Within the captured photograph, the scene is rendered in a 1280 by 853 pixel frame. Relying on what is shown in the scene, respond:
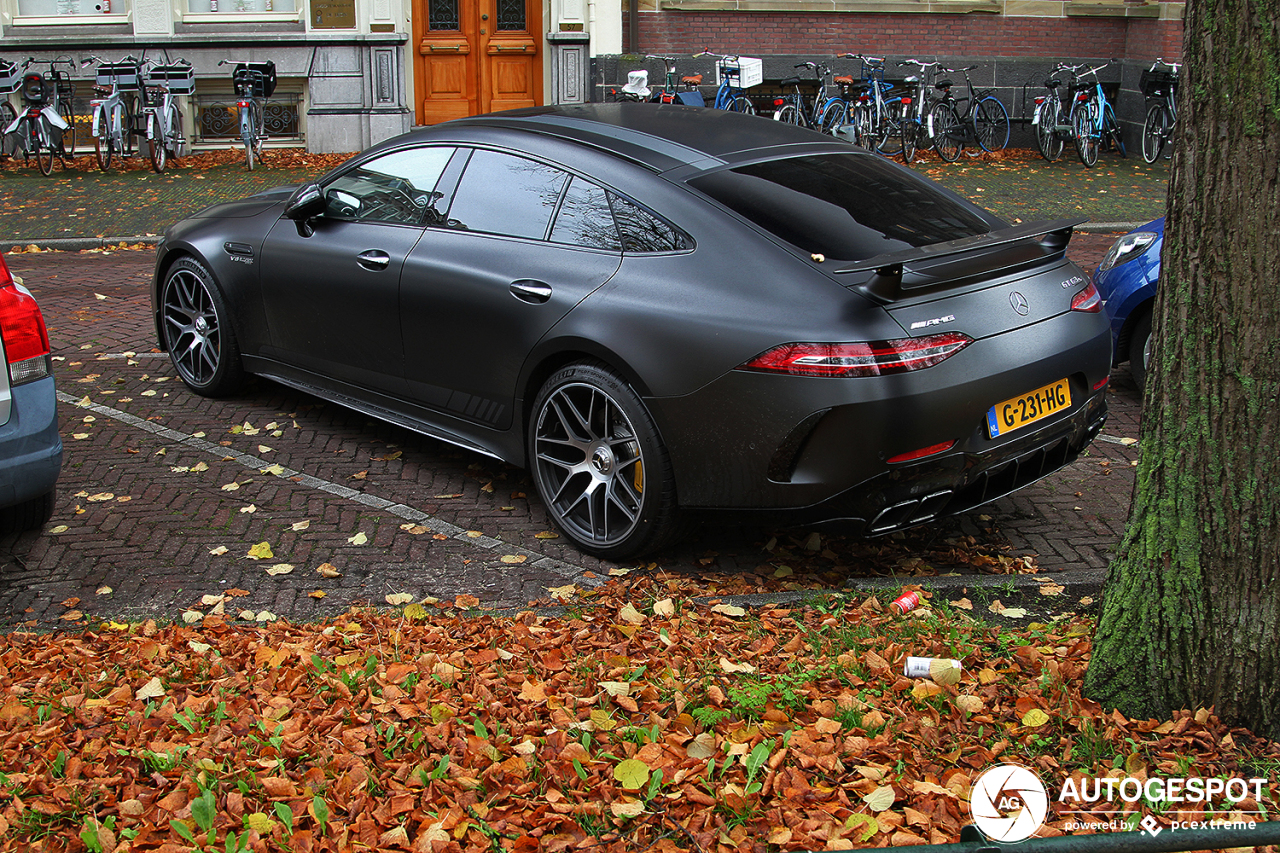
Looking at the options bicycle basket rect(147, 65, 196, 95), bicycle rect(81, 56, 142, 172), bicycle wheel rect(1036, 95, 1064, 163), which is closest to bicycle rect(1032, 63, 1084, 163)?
bicycle wheel rect(1036, 95, 1064, 163)

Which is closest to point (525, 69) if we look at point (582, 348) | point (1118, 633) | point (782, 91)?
point (782, 91)

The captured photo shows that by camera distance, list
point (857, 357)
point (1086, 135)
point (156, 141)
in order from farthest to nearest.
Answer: point (1086, 135) < point (156, 141) < point (857, 357)

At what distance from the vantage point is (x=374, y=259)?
5.45 metres

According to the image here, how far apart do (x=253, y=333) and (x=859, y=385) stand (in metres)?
3.66

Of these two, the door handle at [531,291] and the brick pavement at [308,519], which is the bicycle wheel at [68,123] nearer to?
the brick pavement at [308,519]

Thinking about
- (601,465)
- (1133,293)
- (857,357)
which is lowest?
(601,465)

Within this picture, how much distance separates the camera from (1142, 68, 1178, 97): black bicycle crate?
16.8m

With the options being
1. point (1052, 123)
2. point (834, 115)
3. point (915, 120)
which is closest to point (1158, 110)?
point (1052, 123)

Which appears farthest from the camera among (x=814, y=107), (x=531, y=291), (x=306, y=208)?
(x=814, y=107)

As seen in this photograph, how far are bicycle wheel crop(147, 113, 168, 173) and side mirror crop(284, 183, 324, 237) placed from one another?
10920 millimetres

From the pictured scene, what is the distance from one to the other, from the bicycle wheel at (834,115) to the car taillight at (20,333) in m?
14.0

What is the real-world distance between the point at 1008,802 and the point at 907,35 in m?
17.5

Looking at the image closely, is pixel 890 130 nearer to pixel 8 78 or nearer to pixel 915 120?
pixel 915 120

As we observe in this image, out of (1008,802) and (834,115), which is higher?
(834,115)
